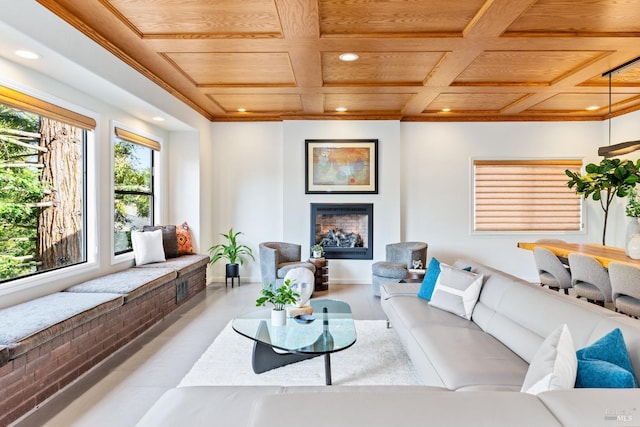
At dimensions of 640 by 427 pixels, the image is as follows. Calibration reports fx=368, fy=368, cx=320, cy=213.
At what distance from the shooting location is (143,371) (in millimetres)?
2826

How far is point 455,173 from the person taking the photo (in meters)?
6.11

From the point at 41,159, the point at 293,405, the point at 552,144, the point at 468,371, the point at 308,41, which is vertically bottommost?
the point at 468,371

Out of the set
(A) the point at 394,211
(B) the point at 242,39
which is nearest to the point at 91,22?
(B) the point at 242,39

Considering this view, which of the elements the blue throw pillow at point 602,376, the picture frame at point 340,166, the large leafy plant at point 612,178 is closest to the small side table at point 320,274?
the picture frame at point 340,166

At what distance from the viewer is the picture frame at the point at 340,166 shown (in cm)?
594

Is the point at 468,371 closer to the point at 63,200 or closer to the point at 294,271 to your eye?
the point at 294,271

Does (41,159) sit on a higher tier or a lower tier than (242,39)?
lower

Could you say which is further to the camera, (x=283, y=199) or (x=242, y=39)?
(x=283, y=199)

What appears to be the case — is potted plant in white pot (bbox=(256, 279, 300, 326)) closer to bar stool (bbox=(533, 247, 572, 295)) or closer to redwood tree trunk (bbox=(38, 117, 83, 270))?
redwood tree trunk (bbox=(38, 117, 83, 270))

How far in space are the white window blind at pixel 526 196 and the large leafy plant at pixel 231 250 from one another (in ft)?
12.8

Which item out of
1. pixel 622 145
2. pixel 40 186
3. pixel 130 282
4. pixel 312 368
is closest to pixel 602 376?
pixel 312 368

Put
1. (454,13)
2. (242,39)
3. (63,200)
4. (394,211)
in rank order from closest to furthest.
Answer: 1. (454,13)
2. (242,39)
3. (63,200)
4. (394,211)

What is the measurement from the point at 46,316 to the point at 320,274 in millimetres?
3524

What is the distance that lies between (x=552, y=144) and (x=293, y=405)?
655cm
